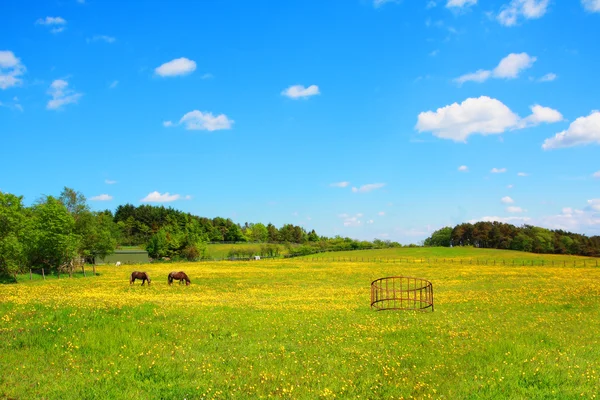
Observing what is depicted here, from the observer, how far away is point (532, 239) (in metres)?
164

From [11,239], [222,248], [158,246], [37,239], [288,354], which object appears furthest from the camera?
[222,248]

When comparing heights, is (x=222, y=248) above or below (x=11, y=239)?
below

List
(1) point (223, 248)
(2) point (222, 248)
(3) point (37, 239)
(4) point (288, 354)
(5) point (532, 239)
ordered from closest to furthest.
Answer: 1. (4) point (288, 354)
2. (3) point (37, 239)
3. (5) point (532, 239)
4. (2) point (222, 248)
5. (1) point (223, 248)

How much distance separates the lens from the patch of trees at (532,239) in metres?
157

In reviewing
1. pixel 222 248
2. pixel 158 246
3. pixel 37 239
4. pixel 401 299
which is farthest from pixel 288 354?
pixel 222 248

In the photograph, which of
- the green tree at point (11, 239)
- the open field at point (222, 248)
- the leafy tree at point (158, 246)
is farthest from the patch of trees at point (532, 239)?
the green tree at point (11, 239)

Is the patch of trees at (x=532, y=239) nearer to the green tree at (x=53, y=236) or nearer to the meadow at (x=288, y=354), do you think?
the green tree at (x=53, y=236)

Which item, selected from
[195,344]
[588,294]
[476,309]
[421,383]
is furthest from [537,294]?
[195,344]

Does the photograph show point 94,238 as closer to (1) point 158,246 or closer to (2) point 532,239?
(1) point 158,246

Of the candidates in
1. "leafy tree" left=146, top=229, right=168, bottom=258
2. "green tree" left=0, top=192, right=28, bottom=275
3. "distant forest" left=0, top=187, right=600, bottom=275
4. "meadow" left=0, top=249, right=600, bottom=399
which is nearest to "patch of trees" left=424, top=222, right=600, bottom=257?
"distant forest" left=0, top=187, right=600, bottom=275

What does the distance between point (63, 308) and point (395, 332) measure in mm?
15989

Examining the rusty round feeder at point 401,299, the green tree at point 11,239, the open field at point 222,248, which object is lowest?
the open field at point 222,248

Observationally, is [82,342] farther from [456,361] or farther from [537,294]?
[537,294]

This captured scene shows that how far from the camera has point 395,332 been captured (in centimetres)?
1848
